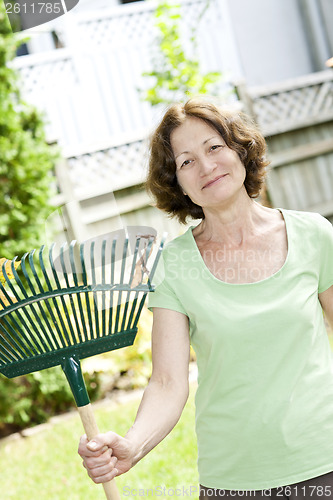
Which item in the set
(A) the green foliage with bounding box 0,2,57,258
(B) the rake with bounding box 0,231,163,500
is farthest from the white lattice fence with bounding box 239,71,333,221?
(B) the rake with bounding box 0,231,163,500

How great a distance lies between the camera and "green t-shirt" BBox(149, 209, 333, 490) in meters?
1.45

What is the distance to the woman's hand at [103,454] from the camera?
119 centimetres

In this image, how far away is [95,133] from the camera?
6.99 meters

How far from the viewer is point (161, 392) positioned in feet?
4.78

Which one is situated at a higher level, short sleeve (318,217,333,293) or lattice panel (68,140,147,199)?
short sleeve (318,217,333,293)

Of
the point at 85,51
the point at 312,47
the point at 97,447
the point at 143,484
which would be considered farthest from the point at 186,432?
the point at 312,47

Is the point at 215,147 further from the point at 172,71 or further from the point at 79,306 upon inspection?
the point at 172,71

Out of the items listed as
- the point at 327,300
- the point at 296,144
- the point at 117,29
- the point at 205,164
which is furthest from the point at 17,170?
the point at 117,29

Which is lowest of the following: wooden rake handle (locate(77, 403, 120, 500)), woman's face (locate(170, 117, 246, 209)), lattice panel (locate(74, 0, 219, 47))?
wooden rake handle (locate(77, 403, 120, 500))

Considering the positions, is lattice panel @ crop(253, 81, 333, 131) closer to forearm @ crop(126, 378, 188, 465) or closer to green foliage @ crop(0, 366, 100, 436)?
green foliage @ crop(0, 366, 100, 436)

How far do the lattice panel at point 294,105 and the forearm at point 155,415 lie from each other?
5484 millimetres

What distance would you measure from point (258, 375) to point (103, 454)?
1.40 feet

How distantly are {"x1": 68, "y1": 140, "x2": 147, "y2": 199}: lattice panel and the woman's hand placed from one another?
15.2ft

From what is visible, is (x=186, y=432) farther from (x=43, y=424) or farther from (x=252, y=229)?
(x=252, y=229)
